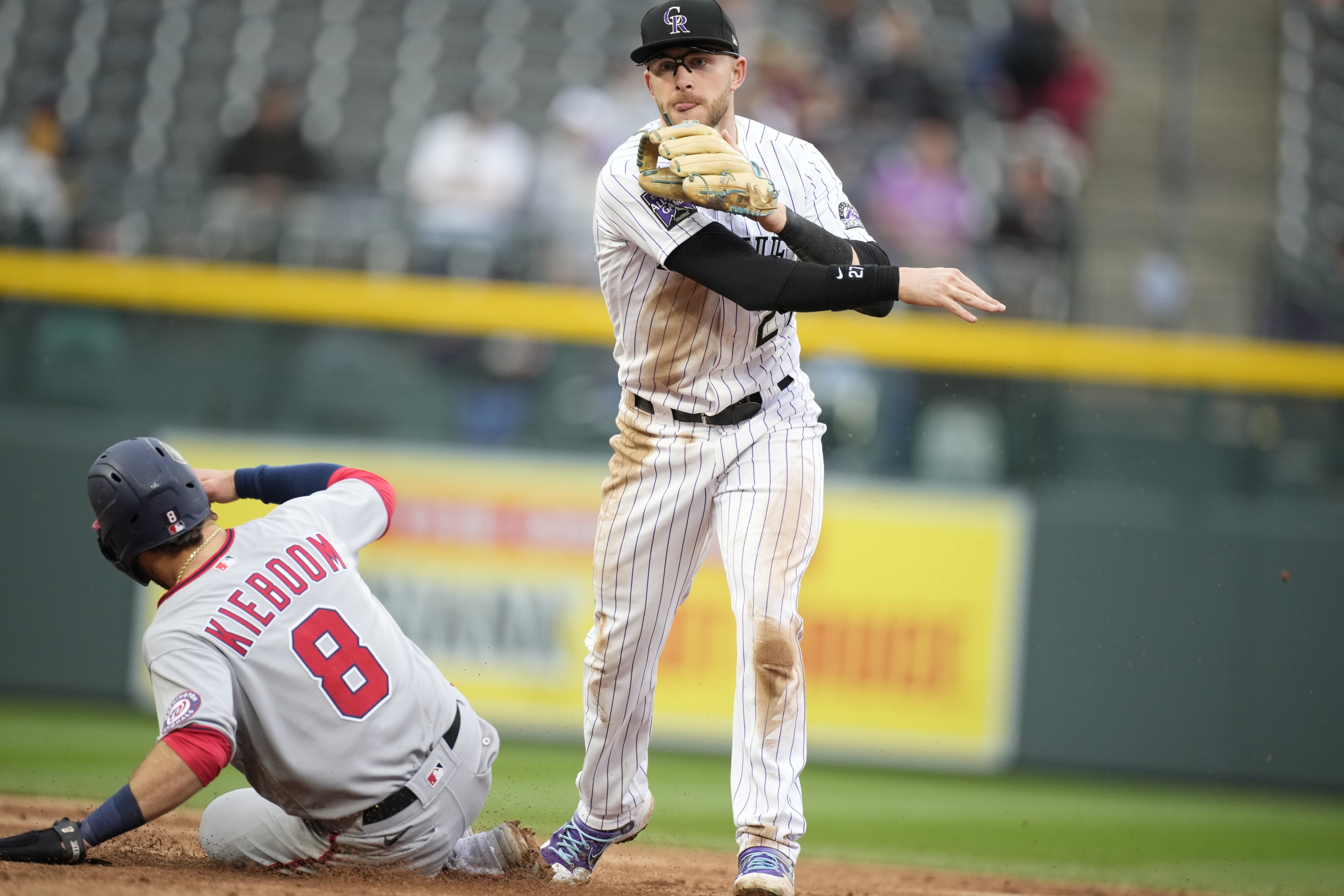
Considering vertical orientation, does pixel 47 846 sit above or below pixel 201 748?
below

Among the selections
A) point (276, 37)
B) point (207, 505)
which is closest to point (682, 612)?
point (207, 505)

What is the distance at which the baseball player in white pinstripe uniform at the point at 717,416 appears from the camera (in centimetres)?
358

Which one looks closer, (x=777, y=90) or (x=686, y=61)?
(x=686, y=61)

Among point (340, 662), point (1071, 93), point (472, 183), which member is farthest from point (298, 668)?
point (1071, 93)

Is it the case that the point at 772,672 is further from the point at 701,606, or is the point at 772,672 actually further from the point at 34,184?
the point at 34,184

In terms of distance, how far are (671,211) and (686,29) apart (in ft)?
1.49

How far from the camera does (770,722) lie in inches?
145

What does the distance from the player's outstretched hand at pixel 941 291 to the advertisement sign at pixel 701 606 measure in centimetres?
464

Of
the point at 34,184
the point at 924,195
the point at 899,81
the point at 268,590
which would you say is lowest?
the point at 268,590

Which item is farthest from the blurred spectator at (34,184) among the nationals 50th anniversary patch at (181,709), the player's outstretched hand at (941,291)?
the player's outstretched hand at (941,291)

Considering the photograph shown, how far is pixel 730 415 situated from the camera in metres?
3.84

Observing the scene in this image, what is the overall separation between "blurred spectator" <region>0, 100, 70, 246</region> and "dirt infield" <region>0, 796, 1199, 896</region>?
13.2 ft

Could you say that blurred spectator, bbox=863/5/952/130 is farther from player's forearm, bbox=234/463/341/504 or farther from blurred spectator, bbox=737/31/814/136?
player's forearm, bbox=234/463/341/504

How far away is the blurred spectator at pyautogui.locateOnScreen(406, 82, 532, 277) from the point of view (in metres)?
8.63
